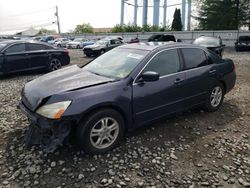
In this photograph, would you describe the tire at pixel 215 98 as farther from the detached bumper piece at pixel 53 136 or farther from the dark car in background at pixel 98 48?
the dark car in background at pixel 98 48

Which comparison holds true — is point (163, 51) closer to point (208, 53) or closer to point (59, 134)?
point (208, 53)

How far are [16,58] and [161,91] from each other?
663 cm

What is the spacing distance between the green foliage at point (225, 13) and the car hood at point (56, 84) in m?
32.7

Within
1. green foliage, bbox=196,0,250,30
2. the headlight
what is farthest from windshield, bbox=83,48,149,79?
green foliage, bbox=196,0,250,30

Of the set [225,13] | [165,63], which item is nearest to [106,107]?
[165,63]

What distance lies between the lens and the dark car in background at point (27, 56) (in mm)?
8305

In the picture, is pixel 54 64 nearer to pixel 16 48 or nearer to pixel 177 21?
pixel 16 48

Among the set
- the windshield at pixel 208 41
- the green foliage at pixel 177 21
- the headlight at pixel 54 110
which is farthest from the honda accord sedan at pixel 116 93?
the green foliage at pixel 177 21

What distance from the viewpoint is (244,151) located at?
3.57m

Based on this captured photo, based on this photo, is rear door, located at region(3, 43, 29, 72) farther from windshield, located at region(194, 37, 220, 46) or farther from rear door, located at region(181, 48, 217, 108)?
windshield, located at region(194, 37, 220, 46)

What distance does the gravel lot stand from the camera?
9.43 feet

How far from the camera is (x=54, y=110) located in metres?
3.00

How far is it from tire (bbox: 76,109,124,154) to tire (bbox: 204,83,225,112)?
89.6 inches

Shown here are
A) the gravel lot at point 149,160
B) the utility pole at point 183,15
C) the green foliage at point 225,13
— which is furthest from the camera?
the utility pole at point 183,15
